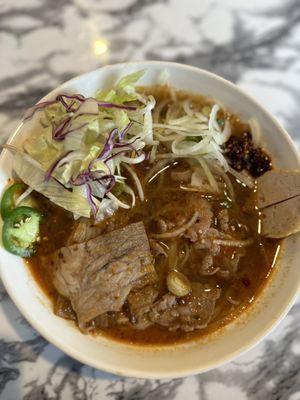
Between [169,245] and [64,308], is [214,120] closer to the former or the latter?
[169,245]

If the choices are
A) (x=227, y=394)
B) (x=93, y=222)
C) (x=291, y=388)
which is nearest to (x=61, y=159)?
(x=93, y=222)

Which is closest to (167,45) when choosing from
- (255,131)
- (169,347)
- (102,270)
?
(255,131)

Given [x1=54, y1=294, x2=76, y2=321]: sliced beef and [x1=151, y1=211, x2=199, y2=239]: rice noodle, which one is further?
[x1=151, y1=211, x2=199, y2=239]: rice noodle

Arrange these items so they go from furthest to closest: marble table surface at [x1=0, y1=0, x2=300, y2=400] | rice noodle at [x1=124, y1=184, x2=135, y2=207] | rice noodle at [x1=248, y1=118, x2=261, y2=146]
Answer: marble table surface at [x1=0, y1=0, x2=300, y2=400] < rice noodle at [x1=248, y1=118, x2=261, y2=146] < rice noodle at [x1=124, y1=184, x2=135, y2=207]

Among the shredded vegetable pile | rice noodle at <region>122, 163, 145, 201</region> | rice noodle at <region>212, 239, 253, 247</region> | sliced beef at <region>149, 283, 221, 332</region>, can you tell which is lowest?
sliced beef at <region>149, 283, 221, 332</region>

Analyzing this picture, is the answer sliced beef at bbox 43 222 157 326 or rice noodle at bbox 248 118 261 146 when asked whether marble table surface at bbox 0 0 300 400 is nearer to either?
rice noodle at bbox 248 118 261 146

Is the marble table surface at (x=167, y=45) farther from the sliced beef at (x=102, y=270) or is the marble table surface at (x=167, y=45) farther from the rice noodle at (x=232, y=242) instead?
the sliced beef at (x=102, y=270)

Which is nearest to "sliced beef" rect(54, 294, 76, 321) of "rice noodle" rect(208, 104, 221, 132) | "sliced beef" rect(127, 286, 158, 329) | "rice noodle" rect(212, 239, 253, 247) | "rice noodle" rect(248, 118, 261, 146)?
"sliced beef" rect(127, 286, 158, 329)

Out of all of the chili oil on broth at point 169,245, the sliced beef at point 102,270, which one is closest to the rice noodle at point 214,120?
the chili oil on broth at point 169,245
